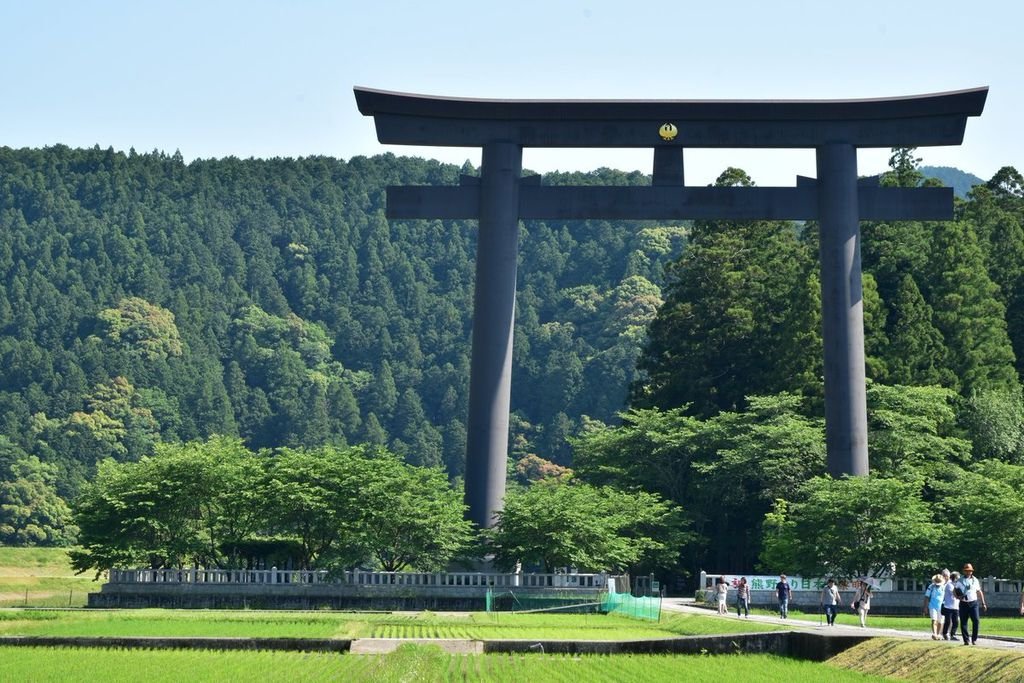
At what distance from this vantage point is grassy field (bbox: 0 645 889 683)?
25828 millimetres

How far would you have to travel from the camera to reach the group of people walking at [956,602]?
2703 centimetres

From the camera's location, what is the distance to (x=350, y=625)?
37.8 meters

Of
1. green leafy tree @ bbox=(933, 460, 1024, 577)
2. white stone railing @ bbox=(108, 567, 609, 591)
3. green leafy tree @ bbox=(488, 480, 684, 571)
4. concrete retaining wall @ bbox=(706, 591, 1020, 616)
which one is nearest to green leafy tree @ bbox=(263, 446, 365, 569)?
white stone railing @ bbox=(108, 567, 609, 591)

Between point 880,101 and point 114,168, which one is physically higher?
point 114,168

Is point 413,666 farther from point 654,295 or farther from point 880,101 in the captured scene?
point 654,295

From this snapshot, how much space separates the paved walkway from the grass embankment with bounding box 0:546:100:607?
35614 millimetres

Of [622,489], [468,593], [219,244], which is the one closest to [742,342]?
[622,489]

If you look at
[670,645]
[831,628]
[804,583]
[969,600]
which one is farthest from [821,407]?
[969,600]

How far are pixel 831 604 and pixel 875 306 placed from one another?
1315 inches

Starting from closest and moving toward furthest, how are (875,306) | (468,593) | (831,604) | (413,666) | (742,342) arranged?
(413,666) → (831,604) → (468,593) → (875,306) → (742,342)

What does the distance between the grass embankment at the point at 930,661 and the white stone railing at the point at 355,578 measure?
2015 cm

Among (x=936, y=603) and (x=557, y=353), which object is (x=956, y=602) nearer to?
(x=936, y=603)

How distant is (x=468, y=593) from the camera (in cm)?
4816

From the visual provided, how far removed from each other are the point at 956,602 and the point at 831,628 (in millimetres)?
4673
